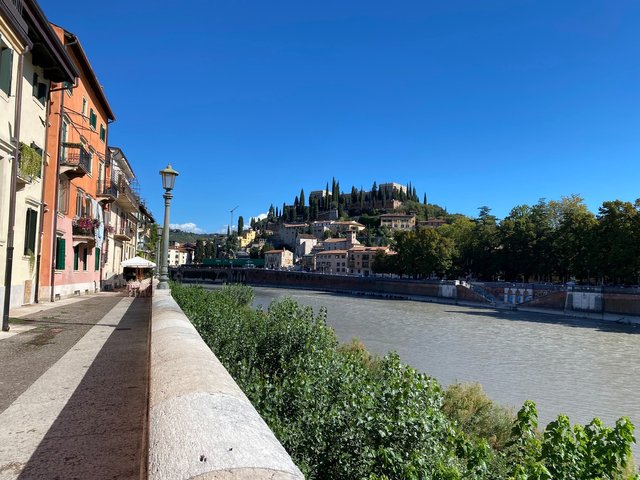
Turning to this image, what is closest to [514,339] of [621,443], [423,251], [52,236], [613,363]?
[613,363]

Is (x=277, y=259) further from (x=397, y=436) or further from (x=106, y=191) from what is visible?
(x=397, y=436)

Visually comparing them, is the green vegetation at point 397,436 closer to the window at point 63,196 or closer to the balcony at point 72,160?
the balcony at point 72,160

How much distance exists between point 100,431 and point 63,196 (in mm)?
19781

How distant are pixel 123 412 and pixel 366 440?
2.46 meters

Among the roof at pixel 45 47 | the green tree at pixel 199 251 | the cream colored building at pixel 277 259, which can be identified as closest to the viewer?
the roof at pixel 45 47

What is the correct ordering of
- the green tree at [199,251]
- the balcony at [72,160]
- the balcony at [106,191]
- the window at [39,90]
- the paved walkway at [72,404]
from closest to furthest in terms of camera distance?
1. the paved walkway at [72,404]
2. the window at [39,90]
3. the balcony at [72,160]
4. the balcony at [106,191]
5. the green tree at [199,251]

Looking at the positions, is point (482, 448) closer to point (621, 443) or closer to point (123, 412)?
point (621, 443)

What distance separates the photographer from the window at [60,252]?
20250mm

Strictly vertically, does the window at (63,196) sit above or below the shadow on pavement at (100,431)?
above

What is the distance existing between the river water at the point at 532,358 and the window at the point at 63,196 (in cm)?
1068

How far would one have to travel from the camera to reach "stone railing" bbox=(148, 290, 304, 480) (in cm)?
173

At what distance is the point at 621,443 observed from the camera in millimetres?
3900

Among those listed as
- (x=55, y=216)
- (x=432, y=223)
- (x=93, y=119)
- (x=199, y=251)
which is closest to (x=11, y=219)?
(x=55, y=216)

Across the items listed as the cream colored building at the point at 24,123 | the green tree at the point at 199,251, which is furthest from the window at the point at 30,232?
the green tree at the point at 199,251
